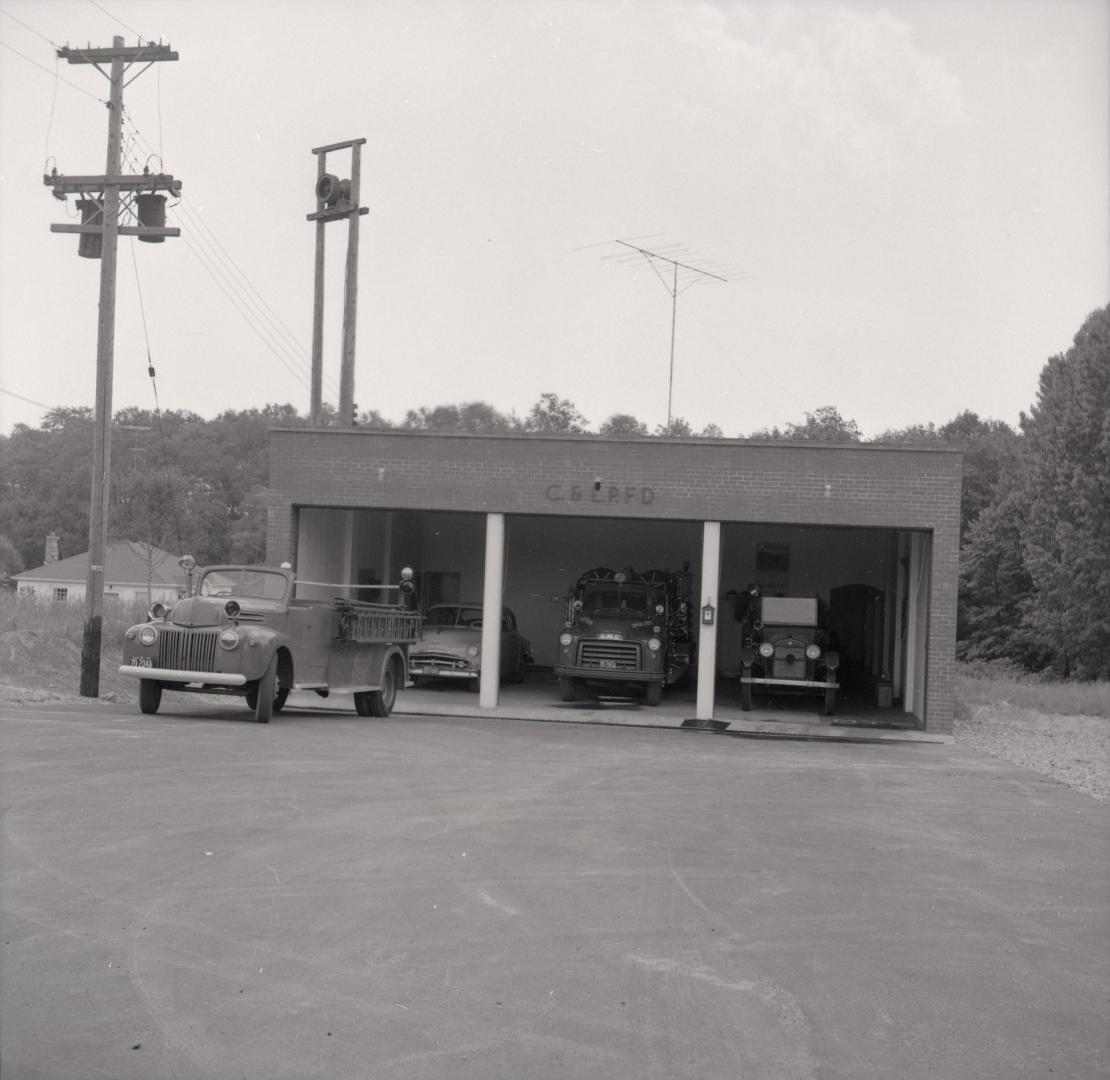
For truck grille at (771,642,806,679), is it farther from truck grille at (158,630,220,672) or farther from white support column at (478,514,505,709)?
truck grille at (158,630,220,672)

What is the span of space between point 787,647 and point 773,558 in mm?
10125

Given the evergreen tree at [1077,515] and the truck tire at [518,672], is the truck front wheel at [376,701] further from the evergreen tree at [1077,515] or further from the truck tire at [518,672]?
the evergreen tree at [1077,515]

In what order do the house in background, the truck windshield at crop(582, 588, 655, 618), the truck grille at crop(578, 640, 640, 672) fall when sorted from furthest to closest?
1. the house in background
2. the truck windshield at crop(582, 588, 655, 618)
3. the truck grille at crop(578, 640, 640, 672)

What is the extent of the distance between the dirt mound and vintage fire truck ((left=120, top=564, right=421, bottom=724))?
3257mm

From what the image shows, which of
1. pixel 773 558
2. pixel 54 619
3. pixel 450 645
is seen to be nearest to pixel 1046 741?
pixel 450 645

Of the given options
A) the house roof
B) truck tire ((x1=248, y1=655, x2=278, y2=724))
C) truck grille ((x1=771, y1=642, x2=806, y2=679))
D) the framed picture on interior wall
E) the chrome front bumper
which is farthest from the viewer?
the house roof

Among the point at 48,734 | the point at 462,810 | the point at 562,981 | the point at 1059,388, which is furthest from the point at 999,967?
the point at 1059,388

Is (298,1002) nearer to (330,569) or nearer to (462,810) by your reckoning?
(462,810)

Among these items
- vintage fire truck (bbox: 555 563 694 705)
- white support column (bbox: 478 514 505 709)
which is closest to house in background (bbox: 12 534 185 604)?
vintage fire truck (bbox: 555 563 694 705)

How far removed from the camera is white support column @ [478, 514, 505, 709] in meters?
21.8

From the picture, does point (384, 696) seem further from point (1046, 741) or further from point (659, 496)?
point (1046, 741)

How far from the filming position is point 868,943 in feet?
21.4

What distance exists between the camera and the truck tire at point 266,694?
1568 centimetres

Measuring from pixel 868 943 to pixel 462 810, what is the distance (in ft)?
13.3
